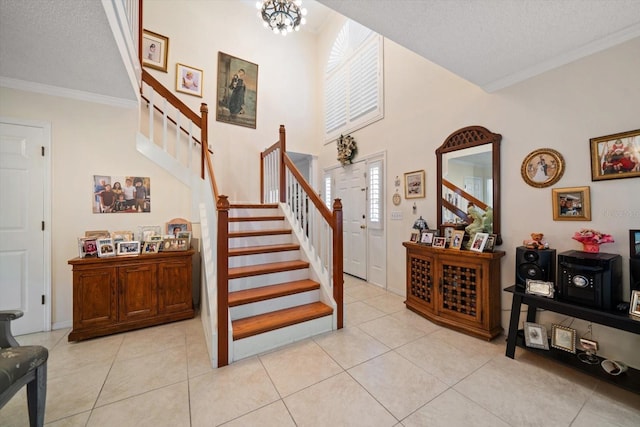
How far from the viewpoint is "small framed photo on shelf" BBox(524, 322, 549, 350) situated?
1.96 metres

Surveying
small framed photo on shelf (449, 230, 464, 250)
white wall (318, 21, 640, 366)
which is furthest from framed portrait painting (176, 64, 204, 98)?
small framed photo on shelf (449, 230, 464, 250)

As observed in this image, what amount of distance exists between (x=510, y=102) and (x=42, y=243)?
5.11 metres

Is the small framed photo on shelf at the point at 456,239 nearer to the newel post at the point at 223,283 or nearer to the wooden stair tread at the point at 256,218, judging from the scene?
the wooden stair tread at the point at 256,218

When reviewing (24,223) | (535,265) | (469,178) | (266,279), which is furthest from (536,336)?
(24,223)

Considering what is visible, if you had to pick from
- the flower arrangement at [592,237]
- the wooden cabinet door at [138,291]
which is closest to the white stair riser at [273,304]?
the wooden cabinet door at [138,291]

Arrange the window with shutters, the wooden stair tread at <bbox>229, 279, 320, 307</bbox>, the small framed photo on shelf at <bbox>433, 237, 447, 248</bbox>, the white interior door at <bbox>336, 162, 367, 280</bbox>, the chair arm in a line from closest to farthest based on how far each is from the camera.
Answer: the chair arm < the wooden stair tread at <bbox>229, 279, 320, 307</bbox> < the small framed photo on shelf at <bbox>433, 237, 447, 248</bbox> < the window with shutters < the white interior door at <bbox>336, 162, 367, 280</bbox>

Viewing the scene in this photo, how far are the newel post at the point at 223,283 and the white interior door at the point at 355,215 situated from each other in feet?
9.01

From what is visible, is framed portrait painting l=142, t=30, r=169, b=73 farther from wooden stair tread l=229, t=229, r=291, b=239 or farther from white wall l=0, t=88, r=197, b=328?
wooden stair tread l=229, t=229, r=291, b=239

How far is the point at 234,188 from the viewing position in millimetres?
4586

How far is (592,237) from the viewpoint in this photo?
6.11 ft

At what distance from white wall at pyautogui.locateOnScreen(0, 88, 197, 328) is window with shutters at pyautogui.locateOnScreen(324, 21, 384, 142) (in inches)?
132

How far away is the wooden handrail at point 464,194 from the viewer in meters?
2.64

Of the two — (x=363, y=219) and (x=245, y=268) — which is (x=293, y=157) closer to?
(x=363, y=219)

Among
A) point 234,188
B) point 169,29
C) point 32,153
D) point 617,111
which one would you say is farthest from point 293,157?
point 617,111
